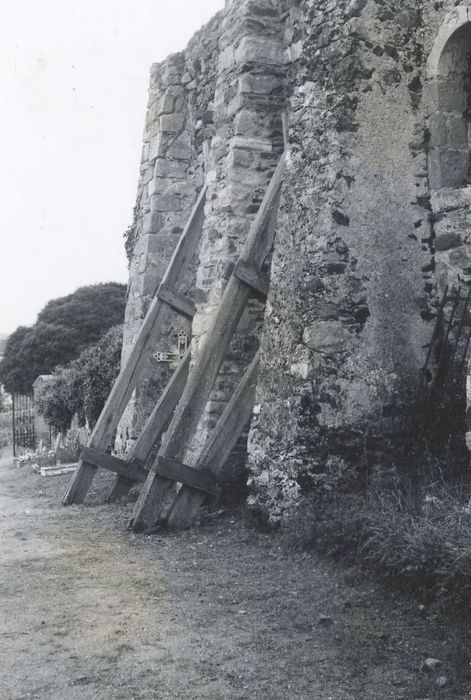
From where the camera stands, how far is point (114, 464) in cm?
799

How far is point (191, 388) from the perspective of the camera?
6.39 metres

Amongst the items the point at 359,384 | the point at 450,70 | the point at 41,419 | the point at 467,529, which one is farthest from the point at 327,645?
the point at 41,419

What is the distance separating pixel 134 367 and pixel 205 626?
443cm

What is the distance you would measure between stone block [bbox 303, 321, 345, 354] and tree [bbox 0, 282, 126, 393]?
12.7 metres

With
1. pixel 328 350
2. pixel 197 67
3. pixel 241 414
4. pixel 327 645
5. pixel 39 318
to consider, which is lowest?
pixel 327 645

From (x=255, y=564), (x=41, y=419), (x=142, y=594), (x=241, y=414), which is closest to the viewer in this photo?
(x=142, y=594)

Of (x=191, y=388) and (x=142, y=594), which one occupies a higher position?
(x=191, y=388)

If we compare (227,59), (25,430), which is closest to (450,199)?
(227,59)

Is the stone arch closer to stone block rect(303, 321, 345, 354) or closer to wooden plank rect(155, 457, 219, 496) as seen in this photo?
stone block rect(303, 321, 345, 354)

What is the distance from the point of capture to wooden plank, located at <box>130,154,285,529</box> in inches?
248

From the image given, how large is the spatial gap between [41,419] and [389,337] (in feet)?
41.5

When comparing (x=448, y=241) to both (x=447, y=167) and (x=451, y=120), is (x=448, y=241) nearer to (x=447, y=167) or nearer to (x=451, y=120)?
(x=447, y=167)

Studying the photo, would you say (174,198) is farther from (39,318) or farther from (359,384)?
(39,318)

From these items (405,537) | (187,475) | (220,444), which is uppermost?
(220,444)
